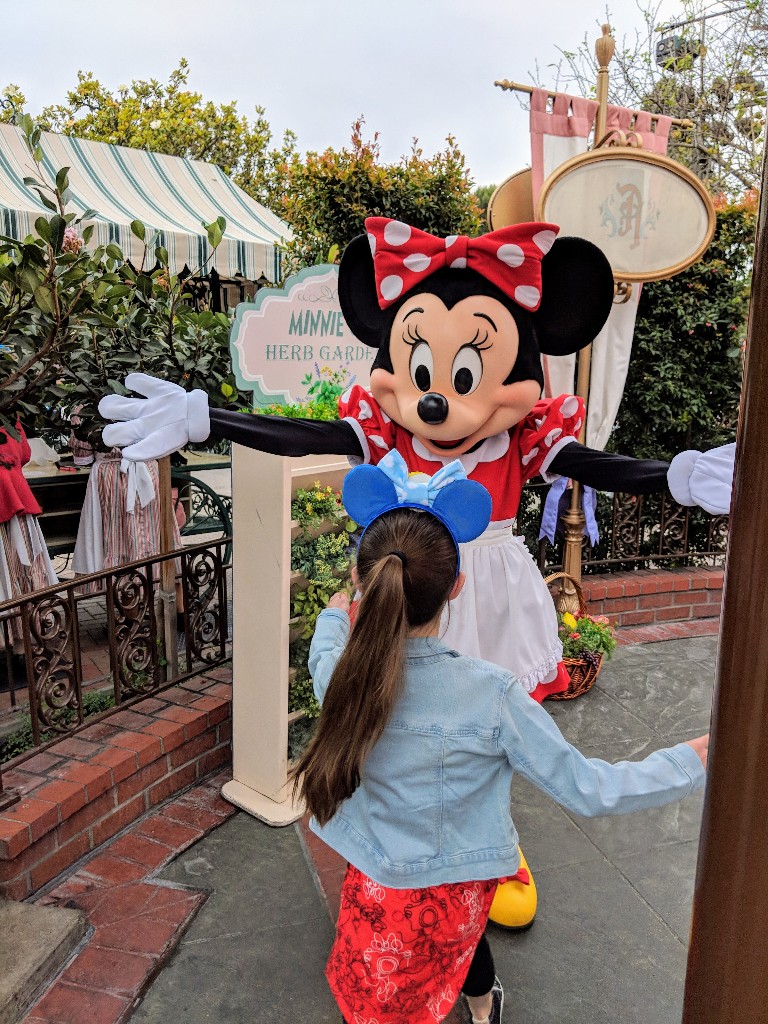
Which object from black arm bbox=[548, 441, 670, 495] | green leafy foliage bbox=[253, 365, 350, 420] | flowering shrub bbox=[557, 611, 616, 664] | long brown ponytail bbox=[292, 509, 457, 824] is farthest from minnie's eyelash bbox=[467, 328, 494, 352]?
flowering shrub bbox=[557, 611, 616, 664]

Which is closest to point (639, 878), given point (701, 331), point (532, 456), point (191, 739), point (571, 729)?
point (571, 729)

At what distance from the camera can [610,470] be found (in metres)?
2.28

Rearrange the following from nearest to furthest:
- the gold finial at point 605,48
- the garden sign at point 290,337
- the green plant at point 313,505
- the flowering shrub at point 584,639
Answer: the garden sign at point 290,337 < the green plant at point 313,505 < the gold finial at point 605,48 < the flowering shrub at point 584,639

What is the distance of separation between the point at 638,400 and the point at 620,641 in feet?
5.34

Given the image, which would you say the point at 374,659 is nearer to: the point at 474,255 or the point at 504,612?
the point at 504,612

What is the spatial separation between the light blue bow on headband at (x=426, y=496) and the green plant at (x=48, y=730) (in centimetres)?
193

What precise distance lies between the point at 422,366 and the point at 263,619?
3.87ft

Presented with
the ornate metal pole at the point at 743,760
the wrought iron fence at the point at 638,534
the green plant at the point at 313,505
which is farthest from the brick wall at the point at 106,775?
the wrought iron fence at the point at 638,534

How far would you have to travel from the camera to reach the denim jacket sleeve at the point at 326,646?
166 cm

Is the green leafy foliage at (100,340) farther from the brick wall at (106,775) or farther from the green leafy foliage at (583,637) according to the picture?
the green leafy foliage at (583,637)

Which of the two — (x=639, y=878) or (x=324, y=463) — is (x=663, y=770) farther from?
(x=324, y=463)

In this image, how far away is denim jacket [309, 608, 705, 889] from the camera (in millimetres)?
1426

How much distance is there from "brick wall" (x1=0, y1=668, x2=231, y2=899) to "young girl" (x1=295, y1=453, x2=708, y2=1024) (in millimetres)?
1257

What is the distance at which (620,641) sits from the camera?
501 centimetres
